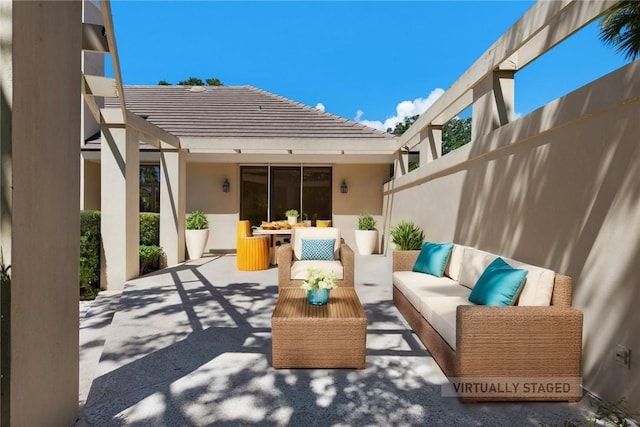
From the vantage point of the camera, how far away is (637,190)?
249cm

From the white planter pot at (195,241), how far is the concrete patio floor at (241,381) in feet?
15.8

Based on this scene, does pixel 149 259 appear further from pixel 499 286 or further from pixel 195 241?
pixel 499 286

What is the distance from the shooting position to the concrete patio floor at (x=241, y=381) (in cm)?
252

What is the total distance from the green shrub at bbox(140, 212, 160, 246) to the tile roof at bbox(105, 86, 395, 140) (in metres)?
2.58

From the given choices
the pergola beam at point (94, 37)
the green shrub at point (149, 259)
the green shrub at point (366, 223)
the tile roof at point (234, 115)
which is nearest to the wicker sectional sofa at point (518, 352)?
the pergola beam at point (94, 37)

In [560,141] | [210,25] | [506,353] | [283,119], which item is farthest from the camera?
[283,119]

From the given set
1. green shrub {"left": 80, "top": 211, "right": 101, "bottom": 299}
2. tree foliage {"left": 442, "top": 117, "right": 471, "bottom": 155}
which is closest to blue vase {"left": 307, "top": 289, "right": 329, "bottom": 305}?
green shrub {"left": 80, "top": 211, "right": 101, "bottom": 299}

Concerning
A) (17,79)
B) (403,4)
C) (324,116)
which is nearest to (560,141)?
(17,79)

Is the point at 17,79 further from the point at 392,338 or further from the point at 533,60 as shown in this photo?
the point at 533,60

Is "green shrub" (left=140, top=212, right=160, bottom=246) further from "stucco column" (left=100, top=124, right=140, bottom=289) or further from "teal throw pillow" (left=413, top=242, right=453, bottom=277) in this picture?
"teal throw pillow" (left=413, top=242, right=453, bottom=277)

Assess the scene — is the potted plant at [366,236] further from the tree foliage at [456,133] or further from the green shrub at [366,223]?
the tree foliage at [456,133]

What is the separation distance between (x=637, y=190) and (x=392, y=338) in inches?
104

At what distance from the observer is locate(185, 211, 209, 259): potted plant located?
9852mm

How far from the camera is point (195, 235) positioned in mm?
9836
